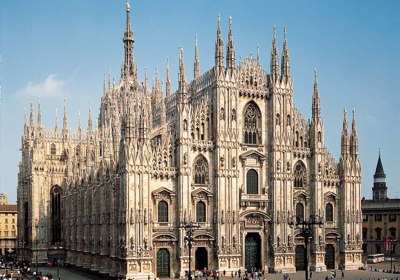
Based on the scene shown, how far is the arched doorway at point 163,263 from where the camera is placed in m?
69.2

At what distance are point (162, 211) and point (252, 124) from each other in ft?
53.9

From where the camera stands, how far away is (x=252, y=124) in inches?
3031

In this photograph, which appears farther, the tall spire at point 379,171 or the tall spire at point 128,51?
the tall spire at point 379,171

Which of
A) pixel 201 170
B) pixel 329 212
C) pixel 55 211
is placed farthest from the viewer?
pixel 55 211

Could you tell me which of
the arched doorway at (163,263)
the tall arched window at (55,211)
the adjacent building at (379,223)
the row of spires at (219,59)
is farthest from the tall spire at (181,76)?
the adjacent building at (379,223)

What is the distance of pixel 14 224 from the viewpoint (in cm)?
15088

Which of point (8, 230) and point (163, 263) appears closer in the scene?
point (163, 263)

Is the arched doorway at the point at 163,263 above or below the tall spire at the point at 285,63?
below

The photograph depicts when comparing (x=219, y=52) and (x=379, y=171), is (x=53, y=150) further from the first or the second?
(x=379, y=171)

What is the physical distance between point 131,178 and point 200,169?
9.92 meters

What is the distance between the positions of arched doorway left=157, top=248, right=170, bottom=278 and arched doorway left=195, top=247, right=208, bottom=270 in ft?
12.7

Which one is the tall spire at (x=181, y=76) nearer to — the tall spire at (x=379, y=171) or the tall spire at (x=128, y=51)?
the tall spire at (x=128, y=51)

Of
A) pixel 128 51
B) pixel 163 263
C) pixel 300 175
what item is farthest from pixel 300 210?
pixel 128 51

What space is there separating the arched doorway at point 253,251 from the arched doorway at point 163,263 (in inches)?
429
